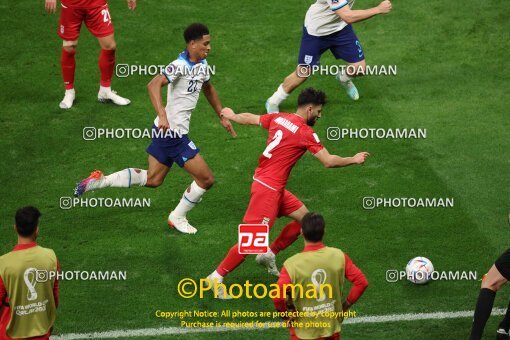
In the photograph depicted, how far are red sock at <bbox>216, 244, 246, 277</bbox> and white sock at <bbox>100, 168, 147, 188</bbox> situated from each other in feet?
5.87

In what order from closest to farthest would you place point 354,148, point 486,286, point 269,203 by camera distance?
point 486,286 < point 269,203 < point 354,148

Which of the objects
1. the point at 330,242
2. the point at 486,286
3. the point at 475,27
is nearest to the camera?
the point at 486,286

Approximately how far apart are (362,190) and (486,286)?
3.31 meters

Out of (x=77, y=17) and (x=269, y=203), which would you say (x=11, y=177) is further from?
(x=269, y=203)

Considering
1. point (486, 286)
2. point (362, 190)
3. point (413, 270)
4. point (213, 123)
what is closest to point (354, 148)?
point (362, 190)

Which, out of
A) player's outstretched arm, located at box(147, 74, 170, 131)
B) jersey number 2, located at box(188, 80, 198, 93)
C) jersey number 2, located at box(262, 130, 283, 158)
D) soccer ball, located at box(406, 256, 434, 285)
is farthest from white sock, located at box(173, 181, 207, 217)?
soccer ball, located at box(406, 256, 434, 285)

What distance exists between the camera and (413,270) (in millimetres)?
10633

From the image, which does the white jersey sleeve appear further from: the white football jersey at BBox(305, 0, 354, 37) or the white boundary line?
the white boundary line

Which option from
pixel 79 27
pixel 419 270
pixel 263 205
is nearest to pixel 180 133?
pixel 263 205

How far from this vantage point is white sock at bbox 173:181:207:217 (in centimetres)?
1153

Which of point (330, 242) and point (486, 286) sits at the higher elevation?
→ point (486, 286)

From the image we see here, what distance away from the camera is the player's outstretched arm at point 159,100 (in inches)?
428

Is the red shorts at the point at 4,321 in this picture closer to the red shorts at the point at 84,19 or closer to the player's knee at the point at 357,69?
the red shorts at the point at 84,19

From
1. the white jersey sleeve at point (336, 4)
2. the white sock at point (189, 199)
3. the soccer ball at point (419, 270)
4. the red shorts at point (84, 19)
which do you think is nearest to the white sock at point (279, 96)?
the white jersey sleeve at point (336, 4)
